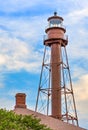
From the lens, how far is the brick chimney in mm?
39672

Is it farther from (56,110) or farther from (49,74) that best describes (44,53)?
(56,110)

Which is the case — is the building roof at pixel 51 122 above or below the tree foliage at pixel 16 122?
above

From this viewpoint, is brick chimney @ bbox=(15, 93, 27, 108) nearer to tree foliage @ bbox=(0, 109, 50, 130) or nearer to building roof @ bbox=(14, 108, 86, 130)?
building roof @ bbox=(14, 108, 86, 130)

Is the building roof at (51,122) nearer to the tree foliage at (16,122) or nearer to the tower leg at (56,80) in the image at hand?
the tree foliage at (16,122)

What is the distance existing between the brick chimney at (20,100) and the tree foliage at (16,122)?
37.1 feet

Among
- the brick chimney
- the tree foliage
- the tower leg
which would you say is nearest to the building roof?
the brick chimney

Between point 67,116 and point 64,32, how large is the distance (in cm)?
1160

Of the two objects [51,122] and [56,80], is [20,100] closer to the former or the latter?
[51,122]

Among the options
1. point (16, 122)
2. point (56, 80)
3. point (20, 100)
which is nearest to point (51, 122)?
point (20, 100)

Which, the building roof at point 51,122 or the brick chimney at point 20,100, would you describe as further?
the brick chimney at point 20,100

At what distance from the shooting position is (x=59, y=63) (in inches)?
2156

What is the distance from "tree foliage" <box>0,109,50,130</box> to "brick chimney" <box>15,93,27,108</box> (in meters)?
11.3

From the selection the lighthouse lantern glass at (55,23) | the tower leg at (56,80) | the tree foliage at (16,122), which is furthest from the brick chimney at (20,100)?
the lighthouse lantern glass at (55,23)

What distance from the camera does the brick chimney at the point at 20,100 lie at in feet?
130
